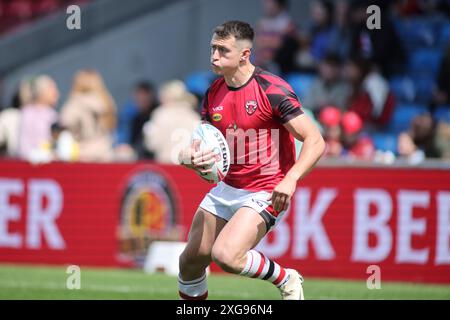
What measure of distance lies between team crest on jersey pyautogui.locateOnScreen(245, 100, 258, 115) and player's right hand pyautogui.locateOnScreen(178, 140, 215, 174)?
0.51 metres

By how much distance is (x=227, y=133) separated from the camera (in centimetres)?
907

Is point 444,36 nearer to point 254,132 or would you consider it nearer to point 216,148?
point 254,132

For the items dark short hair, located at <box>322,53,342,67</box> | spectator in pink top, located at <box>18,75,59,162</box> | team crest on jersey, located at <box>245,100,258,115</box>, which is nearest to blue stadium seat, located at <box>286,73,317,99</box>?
dark short hair, located at <box>322,53,342,67</box>

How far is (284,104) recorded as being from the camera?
8.75 metres

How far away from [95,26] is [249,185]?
1131 centimetres

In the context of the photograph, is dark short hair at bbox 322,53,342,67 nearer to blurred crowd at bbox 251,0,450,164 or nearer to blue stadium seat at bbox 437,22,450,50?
blurred crowd at bbox 251,0,450,164

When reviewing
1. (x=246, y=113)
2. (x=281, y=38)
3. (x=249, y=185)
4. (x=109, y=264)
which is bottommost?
(x=109, y=264)

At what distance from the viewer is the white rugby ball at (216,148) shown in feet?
28.7

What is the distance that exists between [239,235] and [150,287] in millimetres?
3581

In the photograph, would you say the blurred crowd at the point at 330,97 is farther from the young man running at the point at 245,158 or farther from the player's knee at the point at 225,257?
the player's knee at the point at 225,257

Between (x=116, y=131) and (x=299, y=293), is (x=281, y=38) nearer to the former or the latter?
(x=116, y=131)

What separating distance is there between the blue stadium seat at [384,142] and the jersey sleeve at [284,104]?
711cm

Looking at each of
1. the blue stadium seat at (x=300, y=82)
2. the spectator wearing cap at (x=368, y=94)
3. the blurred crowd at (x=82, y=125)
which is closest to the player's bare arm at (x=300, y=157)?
the blurred crowd at (x=82, y=125)
